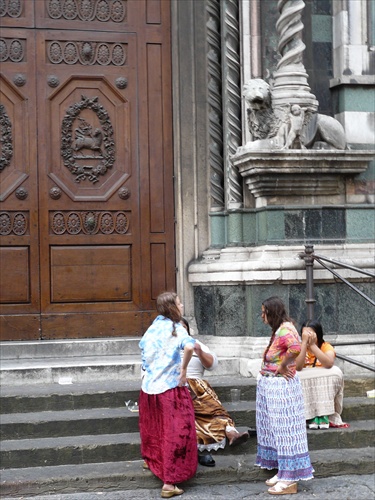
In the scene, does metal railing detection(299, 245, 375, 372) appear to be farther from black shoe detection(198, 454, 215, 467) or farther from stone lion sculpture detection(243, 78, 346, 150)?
black shoe detection(198, 454, 215, 467)

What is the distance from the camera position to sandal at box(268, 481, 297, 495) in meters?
6.66

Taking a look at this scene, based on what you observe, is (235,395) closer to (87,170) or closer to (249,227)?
(249,227)

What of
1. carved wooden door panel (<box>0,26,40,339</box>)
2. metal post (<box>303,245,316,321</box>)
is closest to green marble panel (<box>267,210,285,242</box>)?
metal post (<box>303,245,316,321</box>)

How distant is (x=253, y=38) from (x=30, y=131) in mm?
2278

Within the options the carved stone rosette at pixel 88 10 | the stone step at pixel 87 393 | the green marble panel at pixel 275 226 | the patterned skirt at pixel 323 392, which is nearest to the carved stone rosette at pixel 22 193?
the carved stone rosette at pixel 88 10

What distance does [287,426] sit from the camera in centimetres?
669

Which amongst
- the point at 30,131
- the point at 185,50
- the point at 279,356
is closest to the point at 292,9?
the point at 185,50

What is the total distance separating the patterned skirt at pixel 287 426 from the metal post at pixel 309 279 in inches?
59.1

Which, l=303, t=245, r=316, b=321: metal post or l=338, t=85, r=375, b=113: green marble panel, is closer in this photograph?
l=303, t=245, r=316, b=321: metal post

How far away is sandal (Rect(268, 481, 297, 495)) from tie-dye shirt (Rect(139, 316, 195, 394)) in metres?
0.99

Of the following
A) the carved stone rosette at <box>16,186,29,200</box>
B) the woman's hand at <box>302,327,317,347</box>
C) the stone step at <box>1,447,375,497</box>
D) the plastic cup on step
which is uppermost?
the carved stone rosette at <box>16,186,29,200</box>

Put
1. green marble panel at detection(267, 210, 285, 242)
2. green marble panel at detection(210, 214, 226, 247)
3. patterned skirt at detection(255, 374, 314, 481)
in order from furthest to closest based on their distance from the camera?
green marble panel at detection(210, 214, 226, 247), green marble panel at detection(267, 210, 285, 242), patterned skirt at detection(255, 374, 314, 481)

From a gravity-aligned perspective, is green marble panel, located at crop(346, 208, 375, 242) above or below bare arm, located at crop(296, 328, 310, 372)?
above

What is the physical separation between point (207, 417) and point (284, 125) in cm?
280
